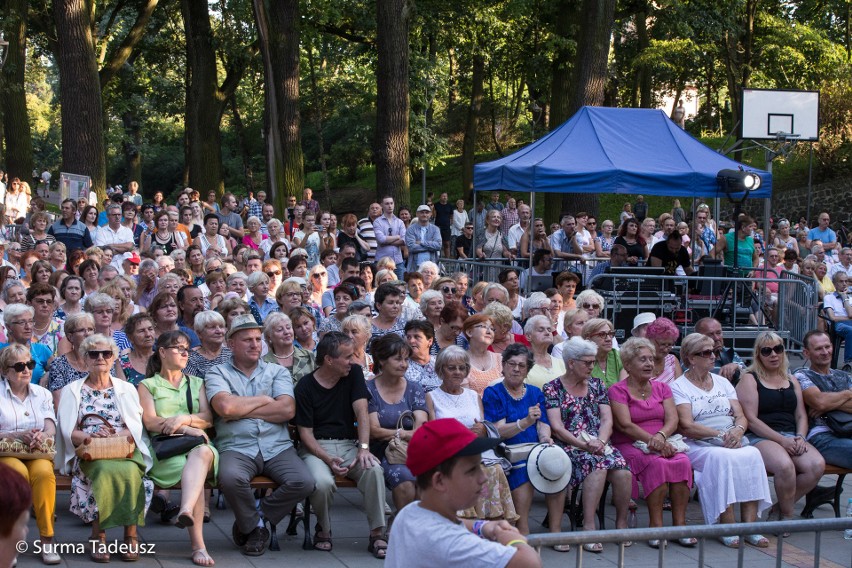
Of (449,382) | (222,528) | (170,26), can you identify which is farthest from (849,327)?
(170,26)

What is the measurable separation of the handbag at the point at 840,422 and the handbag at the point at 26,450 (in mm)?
5731

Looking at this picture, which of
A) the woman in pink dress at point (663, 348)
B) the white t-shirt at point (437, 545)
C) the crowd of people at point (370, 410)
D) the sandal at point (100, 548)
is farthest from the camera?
the woman in pink dress at point (663, 348)

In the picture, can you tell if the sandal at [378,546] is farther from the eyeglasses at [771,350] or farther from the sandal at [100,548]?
the eyeglasses at [771,350]

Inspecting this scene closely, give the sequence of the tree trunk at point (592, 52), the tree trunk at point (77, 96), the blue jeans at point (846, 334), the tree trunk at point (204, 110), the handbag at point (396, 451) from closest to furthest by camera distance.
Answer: the handbag at point (396, 451)
the blue jeans at point (846, 334)
the tree trunk at point (77, 96)
the tree trunk at point (592, 52)
the tree trunk at point (204, 110)

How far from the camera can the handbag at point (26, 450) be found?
655 centimetres

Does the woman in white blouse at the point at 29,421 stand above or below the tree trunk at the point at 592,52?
below

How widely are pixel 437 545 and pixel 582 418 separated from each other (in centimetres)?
441

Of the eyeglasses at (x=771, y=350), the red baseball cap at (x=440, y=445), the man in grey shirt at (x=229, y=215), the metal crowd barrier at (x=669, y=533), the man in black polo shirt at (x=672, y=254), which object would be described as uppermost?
the man in grey shirt at (x=229, y=215)

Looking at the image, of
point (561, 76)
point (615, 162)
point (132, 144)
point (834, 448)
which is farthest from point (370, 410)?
point (132, 144)

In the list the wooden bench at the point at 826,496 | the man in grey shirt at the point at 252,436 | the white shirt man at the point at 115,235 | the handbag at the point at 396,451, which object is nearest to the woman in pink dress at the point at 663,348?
the wooden bench at the point at 826,496

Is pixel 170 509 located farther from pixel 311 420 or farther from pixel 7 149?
pixel 7 149

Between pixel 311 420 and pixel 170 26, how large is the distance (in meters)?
32.3

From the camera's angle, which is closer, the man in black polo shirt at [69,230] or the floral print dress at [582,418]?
the floral print dress at [582,418]

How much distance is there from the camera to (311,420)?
732 centimetres
